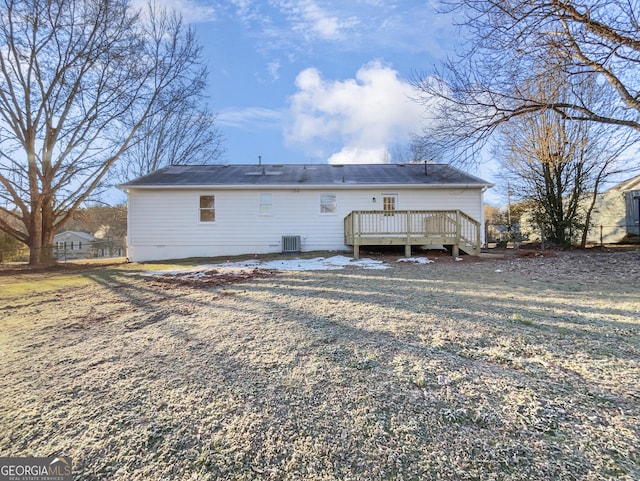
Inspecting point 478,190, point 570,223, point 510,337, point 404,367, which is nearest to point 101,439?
point 404,367

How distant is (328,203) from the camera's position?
12664mm

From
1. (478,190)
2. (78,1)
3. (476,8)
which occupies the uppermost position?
(78,1)

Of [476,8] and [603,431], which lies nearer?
[603,431]

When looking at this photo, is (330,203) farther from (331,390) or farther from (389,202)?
(331,390)

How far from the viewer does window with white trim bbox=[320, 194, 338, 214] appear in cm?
1263

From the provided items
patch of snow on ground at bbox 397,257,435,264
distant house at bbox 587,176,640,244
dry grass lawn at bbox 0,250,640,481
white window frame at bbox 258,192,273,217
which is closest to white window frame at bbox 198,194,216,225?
white window frame at bbox 258,192,273,217

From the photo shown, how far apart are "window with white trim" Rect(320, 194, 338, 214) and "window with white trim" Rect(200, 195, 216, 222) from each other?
4.42 meters

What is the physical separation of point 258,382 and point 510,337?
263cm

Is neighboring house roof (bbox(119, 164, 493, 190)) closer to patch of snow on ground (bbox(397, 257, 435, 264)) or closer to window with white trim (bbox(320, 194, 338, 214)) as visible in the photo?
window with white trim (bbox(320, 194, 338, 214))

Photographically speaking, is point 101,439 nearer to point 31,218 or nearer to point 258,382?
point 258,382

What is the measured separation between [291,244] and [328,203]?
7.52 ft

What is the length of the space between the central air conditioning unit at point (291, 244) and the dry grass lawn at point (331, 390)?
757 centimetres

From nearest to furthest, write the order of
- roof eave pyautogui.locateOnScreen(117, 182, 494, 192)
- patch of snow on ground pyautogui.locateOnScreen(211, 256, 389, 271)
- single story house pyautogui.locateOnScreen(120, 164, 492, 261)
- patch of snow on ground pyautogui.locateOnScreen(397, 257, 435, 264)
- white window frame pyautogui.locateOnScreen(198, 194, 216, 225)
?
patch of snow on ground pyautogui.locateOnScreen(211, 256, 389, 271) < patch of snow on ground pyautogui.locateOnScreen(397, 257, 435, 264) < roof eave pyautogui.locateOnScreen(117, 182, 494, 192) < single story house pyautogui.locateOnScreen(120, 164, 492, 261) < white window frame pyautogui.locateOnScreen(198, 194, 216, 225)

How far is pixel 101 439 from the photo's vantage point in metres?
1.87
